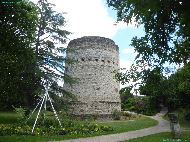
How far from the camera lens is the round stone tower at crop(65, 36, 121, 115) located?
29.2m

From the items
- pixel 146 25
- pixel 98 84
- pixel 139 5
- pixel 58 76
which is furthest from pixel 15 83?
pixel 139 5

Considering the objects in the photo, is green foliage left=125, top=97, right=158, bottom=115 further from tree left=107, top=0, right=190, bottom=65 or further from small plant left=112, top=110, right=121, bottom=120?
tree left=107, top=0, right=190, bottom=65

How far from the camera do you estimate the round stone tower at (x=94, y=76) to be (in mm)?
29234

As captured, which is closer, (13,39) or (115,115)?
(13,39)

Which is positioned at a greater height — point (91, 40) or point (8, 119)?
point (91, 40)

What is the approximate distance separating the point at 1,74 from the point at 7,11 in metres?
4.03

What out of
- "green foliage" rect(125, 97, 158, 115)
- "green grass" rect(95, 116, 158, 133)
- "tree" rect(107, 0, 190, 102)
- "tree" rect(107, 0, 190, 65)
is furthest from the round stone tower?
"tree" rect(107, 0, 190, 65)

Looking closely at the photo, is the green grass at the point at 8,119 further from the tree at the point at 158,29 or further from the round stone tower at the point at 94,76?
the tree at the point at 158,29

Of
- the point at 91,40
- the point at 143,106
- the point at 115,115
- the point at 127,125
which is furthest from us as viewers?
the point at 143,106

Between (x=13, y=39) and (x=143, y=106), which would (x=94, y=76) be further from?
(x=13, y=39)

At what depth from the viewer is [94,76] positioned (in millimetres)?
29484

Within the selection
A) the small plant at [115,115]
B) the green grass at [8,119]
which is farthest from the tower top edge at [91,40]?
the green grass at [8,119]

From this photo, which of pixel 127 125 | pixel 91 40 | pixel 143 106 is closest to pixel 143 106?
pixel 143 106

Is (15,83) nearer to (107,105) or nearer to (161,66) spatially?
(107,105)
